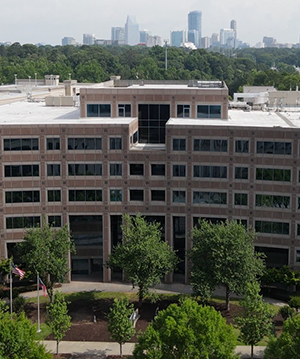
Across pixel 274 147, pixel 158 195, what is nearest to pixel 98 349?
pixel 158 195

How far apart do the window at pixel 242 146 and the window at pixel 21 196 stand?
2152 cm

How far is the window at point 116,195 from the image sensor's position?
67.6 meters

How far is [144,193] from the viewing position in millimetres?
67500

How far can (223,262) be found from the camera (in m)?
58.2

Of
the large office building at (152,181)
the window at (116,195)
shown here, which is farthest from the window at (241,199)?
the window at (116,195)

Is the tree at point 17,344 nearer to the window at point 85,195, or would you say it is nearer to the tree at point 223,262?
the tree at point 223,262

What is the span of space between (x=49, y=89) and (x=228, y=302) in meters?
A: 79.1

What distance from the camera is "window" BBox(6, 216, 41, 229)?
220 feet

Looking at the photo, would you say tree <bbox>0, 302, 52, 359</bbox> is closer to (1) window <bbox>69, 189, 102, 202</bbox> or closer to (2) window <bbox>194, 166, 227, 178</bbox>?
(1) window <bbox>69, 189, 102, 202</bbox>

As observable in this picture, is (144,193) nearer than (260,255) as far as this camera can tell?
No

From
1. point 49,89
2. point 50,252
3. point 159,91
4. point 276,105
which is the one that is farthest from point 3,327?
point 49,89

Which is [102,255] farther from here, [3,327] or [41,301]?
[3,327]

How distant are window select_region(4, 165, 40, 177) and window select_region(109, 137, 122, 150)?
8.07 m

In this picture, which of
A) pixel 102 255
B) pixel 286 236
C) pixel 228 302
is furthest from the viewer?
pixel 102 255
